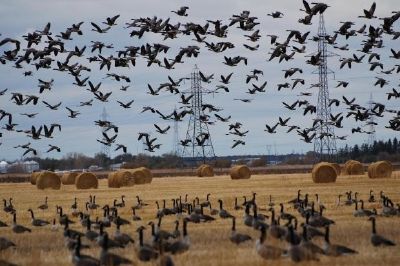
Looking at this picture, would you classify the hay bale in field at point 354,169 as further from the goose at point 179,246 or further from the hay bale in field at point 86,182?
the goose at point 179,246

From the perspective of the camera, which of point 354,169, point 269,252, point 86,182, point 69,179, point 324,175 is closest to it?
point 269,252

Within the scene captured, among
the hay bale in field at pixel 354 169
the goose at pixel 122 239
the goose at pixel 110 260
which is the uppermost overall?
the hay bale in field at pixel 354 169

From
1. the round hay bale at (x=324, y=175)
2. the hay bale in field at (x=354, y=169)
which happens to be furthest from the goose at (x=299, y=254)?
the hay bale in field at (x=354, y=169)

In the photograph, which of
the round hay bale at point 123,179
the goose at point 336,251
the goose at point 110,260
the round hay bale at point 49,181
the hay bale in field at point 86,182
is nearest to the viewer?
the goose at point 110,260

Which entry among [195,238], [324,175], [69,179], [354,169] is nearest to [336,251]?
[195,238]

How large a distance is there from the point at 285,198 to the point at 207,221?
13.7 metres

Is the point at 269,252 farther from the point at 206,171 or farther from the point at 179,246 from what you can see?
the point at 206,171

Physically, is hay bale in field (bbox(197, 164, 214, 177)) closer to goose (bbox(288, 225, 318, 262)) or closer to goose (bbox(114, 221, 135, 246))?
goose (bbox(114, 221, 135, 246))

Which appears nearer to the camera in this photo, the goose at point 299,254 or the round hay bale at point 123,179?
the goose at point 299,254

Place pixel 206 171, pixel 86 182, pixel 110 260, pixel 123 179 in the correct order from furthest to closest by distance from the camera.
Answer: pixel 206 171
pixel 123 179
pixel 86 182
pixel 110 260

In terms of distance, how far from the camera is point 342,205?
37969 mm

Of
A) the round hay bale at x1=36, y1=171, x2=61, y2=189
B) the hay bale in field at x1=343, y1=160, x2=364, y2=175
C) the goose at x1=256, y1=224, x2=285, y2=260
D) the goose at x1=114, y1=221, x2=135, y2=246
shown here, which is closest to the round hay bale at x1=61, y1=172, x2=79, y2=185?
the round hay bale at x1=36, y1=171, x2=61, y2=189

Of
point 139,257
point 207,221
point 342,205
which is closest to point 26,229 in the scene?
point 207,221

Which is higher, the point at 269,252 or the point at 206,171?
the point at 206,171
